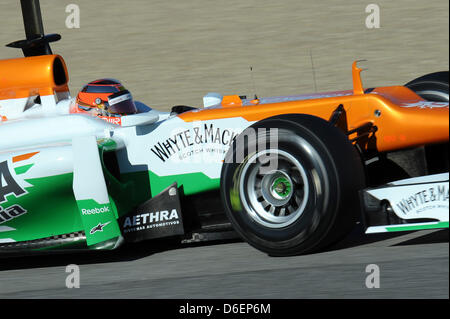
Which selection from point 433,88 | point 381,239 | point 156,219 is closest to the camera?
point 381,239

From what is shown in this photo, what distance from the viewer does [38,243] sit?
17.6 feet

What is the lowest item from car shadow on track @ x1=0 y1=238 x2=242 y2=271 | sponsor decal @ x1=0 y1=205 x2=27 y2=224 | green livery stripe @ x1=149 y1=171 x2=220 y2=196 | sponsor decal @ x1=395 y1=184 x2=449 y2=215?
car shadow on track @ x1=0 y1=238 x2=242 y2=271

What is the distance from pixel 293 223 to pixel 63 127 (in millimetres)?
1878

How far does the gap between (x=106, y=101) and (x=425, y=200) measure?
2.95m

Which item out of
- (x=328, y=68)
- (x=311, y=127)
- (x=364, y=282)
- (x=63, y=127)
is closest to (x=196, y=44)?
(x=328, y=68)

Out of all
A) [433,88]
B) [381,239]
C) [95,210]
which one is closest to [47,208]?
[95,210]

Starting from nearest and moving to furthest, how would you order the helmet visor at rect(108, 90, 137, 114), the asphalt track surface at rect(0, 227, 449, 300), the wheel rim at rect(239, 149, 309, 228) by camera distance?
the asphalt track surface at rect(0, 227, 449, 300) → the wheel rim at rect(239, 149, 309, 228) → the helmet visor at rect(108, 90, 137, 114)

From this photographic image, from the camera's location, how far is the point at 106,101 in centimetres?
633

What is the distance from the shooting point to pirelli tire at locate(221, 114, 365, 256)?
4484mm

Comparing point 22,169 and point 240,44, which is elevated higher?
point 22,169

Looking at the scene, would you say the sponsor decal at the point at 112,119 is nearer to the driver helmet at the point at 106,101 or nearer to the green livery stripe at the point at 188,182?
the driver helmet at the point at 106,101

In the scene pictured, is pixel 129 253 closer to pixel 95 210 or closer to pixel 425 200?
pixel 95 210

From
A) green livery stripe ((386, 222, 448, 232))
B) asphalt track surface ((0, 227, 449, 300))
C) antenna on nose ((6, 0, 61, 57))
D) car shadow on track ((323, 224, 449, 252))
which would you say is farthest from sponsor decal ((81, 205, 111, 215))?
antenna on nose ((6, 0, 61, 57))

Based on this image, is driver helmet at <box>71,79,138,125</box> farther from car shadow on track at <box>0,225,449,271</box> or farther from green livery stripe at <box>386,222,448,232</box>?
green livery stripe at <box>386,222,448,232</box>
